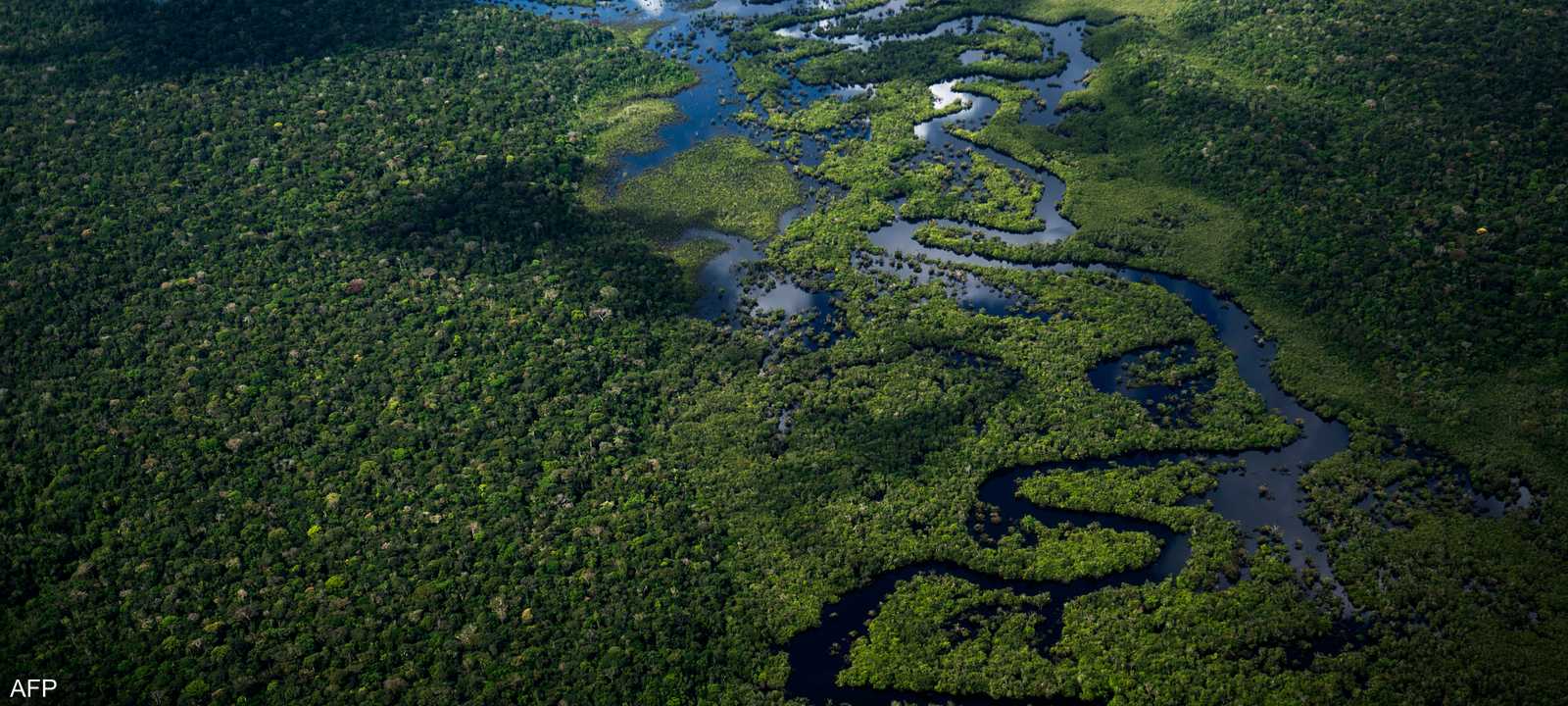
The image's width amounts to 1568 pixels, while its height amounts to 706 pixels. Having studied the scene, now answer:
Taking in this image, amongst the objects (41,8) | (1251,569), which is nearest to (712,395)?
(1251,569)

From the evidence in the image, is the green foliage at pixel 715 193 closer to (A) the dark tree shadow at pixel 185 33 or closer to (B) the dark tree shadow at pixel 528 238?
(B) the dark tree shadow at pixel 528 238

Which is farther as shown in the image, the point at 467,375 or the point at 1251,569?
the point at 467,375

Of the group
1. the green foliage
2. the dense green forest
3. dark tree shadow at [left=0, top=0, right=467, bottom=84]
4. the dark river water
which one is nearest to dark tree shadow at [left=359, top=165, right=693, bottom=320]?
the dense green forest

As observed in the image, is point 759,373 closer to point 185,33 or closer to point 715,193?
point 715,193

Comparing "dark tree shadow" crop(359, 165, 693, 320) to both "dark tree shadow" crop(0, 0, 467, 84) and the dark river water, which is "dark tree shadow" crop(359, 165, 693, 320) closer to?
the dark river water

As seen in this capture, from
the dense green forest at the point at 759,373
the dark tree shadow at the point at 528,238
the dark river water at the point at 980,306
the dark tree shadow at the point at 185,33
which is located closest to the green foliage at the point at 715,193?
the dense green forest at the point at 759,373

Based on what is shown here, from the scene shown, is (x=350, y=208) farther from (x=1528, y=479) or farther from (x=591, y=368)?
(x=1528, y=479)

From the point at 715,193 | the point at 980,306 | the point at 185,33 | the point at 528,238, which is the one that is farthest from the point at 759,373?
the point at 185,33
